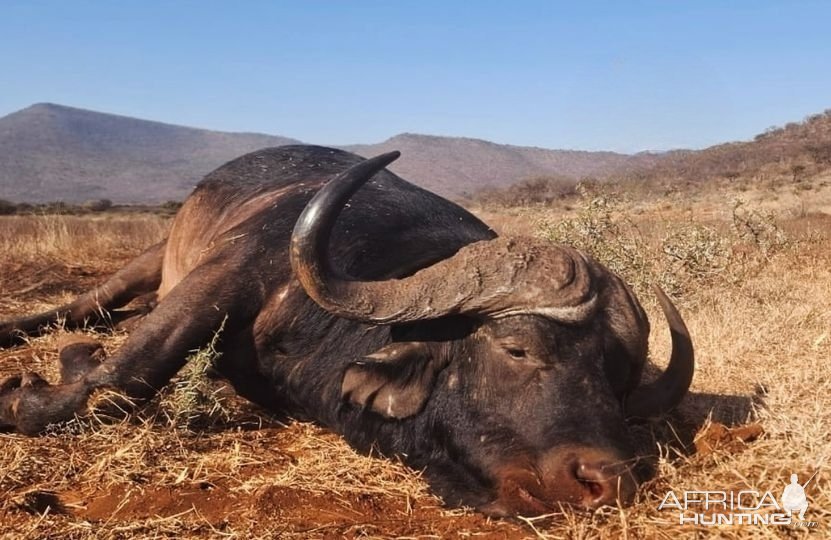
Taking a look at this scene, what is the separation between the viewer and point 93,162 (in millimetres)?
164875

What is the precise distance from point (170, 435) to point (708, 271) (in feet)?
18.6

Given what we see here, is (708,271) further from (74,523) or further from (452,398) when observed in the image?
(74,523)

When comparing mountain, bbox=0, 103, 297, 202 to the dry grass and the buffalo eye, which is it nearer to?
the dry grass

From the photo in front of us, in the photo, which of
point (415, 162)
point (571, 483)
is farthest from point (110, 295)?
point (415, 162)

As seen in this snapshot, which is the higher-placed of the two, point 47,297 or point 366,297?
point 366,297

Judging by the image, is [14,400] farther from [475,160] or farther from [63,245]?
[475,160]

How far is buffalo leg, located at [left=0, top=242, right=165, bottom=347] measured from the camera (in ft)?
20.4

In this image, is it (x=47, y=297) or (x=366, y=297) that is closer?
(x=366, y=297)

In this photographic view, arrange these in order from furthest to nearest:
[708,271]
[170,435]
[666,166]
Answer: [666,166], [708,271], [170,435]

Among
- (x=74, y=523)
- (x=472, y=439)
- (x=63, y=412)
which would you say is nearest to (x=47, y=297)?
(x=63, y=412)

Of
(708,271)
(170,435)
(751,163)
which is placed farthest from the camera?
(751,163)

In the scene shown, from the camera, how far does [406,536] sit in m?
2.88

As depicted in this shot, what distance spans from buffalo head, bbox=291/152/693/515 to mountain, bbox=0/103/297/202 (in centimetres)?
11784

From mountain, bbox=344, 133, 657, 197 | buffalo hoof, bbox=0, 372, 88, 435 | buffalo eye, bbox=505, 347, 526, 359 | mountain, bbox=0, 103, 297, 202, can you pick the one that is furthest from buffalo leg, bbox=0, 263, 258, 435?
mountain, bbox=0, 103, 297, 202
